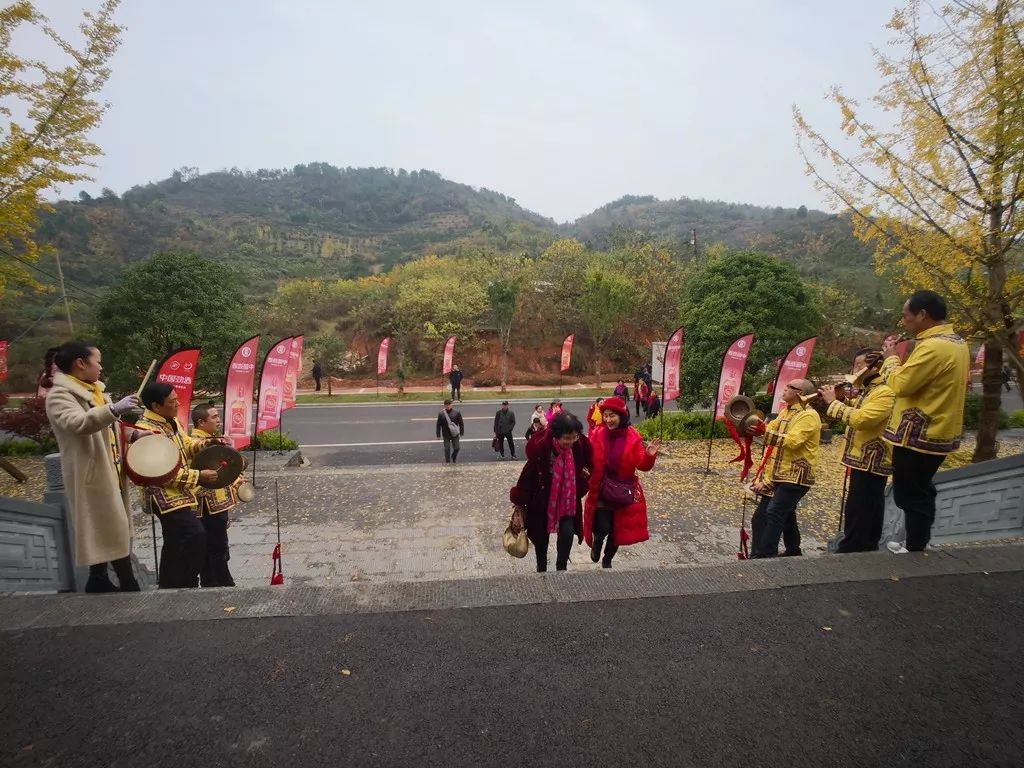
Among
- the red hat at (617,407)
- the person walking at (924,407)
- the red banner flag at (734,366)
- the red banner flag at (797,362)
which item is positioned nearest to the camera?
the person walking at (924,407)

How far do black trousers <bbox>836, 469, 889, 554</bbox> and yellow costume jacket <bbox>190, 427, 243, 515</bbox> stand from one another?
4653 millimetres

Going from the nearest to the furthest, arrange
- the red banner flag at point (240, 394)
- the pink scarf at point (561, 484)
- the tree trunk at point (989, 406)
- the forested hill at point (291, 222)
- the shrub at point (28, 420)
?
the pink scarf at point (561, 484) → the tree trunk at point (989, 406) → the red banner flag at point (240, 394) → the shrub at point (28, 420) → the forested hill at point (291, 222)

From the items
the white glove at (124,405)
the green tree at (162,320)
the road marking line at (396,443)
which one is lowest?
the road marking line at (396,443)

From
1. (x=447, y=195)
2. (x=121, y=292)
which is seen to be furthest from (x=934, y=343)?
(x=447, y=195)

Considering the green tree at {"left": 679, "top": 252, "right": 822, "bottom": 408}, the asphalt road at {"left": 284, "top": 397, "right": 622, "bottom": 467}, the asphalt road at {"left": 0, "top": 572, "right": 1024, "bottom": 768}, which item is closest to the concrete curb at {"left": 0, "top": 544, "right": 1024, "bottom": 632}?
the asphalt road at {"left": 0, "top": 572, "right": 1024, "bottom": 768}

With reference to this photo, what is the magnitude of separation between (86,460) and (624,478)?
11.4ft

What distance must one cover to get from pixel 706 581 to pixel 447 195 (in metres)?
114

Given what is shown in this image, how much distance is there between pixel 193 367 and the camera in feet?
27.5

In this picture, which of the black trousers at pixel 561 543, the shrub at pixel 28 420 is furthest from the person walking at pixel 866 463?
the shrub at pixel 28 420

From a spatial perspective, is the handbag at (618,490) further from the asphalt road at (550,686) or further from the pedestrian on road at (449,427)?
the pedestrian on road at (449,427)

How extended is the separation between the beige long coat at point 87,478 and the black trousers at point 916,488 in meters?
4.80

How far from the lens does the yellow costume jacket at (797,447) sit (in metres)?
4.18

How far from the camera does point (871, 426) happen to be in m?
3.74

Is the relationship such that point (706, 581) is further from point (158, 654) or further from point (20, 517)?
point (20, 517)
